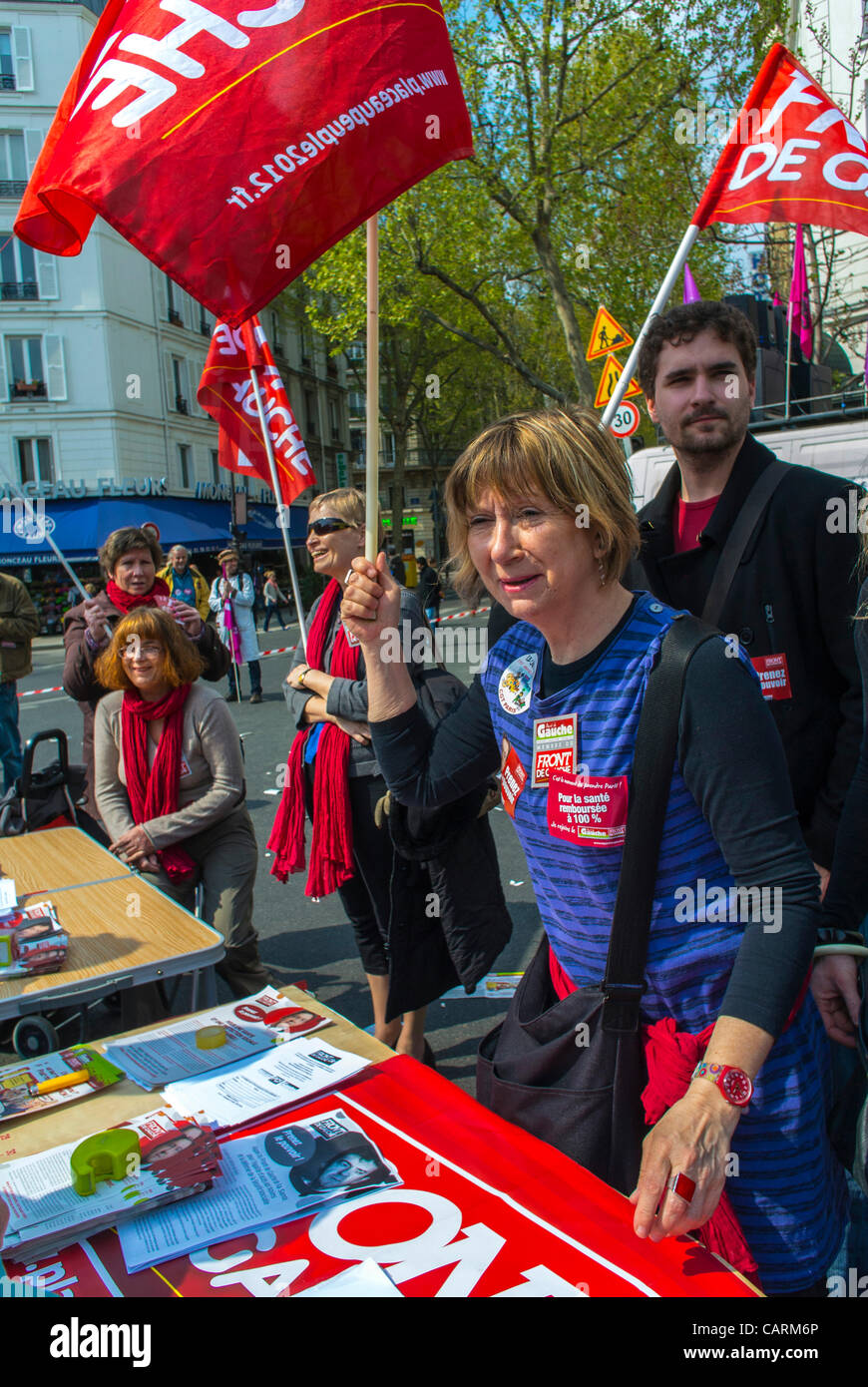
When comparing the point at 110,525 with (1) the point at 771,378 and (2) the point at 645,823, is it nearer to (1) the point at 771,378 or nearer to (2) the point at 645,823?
(1) the point at 771,378

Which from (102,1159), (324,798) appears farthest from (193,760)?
(102,1159)

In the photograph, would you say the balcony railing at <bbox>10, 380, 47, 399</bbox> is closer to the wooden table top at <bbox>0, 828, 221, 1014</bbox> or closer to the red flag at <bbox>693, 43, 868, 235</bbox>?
the wooden table top at <bbox>0, 828, 221, 1014</bbox>

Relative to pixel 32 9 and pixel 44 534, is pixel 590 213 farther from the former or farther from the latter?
pixel 32 9

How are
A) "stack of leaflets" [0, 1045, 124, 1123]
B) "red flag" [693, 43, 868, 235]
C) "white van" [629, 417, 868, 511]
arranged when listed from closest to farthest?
1. "stack of leaflets" [0, 1045, 124, 1123]
2. "red flag" [693, 43, 868, 235]
3. "white van" [629, 417, 868, 511]

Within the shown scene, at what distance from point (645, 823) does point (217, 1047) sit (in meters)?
1.17

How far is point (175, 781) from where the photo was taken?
3941mm

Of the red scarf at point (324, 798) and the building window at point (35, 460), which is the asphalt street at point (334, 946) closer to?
the red scarf at point (324, 798)

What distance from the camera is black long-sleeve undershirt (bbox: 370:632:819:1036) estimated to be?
1.38 metres

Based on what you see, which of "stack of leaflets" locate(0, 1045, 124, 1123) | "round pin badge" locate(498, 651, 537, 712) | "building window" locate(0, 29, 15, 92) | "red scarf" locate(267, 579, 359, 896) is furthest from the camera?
"building window" locate(0, 29, 15, 92)

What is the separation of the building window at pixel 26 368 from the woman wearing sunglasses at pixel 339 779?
28600mm

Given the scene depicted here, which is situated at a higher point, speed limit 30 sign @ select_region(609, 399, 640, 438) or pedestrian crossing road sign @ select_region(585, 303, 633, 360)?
pedestrian crossing road sign @ select_region(585, 303, 633, 360)

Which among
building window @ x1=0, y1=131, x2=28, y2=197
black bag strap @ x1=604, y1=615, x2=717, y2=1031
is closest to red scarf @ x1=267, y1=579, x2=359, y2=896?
black bag strap @ x1=604, y1=615, x2=717, y2=1031

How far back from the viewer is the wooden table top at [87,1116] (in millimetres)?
1832

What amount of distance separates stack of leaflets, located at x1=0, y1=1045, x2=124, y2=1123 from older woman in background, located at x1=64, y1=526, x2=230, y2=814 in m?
2.76
